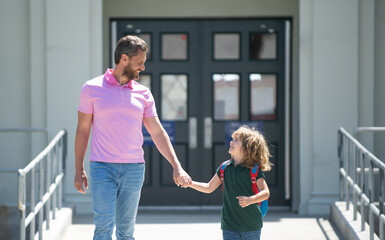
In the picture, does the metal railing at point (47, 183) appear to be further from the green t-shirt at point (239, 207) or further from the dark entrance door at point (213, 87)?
the dark entrance door at point (213, 87)

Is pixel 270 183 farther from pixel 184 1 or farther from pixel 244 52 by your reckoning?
pixel 184 1

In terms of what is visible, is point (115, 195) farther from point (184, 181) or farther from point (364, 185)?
point (364, 185)

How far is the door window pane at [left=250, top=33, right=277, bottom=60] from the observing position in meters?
7.84

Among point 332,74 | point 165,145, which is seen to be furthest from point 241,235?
point 332,74

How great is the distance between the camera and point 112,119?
13.3 ft

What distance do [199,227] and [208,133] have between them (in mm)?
1588

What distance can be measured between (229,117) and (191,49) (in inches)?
37.4

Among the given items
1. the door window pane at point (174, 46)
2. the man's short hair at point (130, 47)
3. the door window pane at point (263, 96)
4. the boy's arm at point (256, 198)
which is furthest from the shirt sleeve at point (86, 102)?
the door window pane at point (263, 96)

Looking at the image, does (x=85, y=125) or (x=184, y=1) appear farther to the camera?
(x=184, y=1)

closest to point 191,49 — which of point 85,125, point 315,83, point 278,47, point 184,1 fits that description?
point 184,1

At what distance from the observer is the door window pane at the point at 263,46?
7.84m

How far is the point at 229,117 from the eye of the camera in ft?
25.8

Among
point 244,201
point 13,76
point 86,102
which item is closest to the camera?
point 244,201

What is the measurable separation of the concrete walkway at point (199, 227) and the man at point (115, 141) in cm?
208
